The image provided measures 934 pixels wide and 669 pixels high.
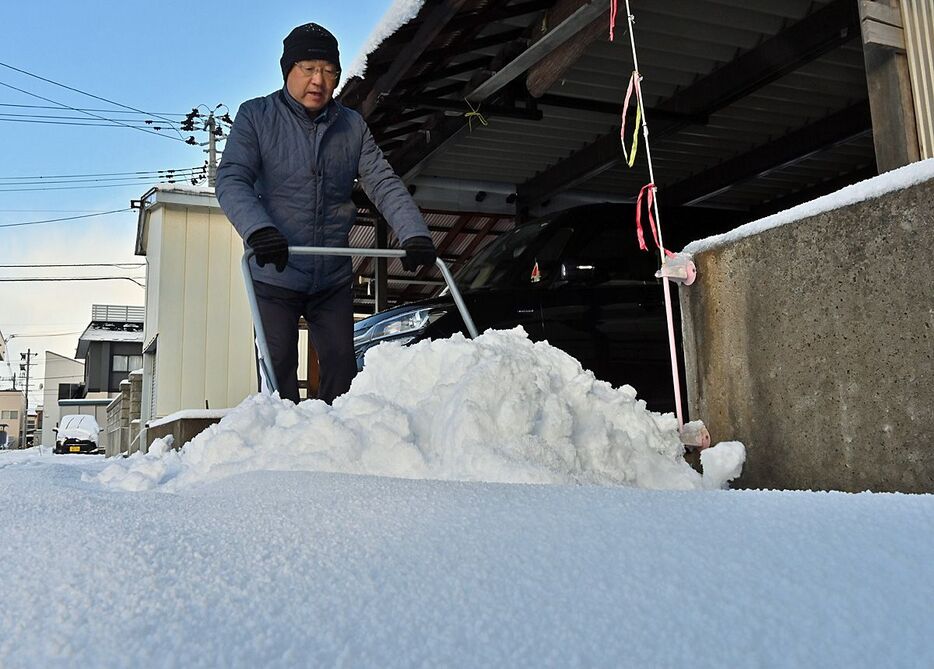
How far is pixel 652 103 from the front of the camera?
25.0ft

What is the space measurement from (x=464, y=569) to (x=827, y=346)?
1470 mm

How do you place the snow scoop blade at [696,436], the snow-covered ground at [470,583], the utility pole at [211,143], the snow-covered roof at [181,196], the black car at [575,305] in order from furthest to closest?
the utility pole at [211,143], the snow-covered roof at [181,196], the black car at [575,305], the snow scoop blade at [696,436], the snow-covered ground at [470,583]

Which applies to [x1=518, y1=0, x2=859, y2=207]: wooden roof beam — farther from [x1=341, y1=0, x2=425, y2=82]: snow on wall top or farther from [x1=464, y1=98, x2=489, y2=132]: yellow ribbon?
[x1=341, y1=0, x2=425, y2=82]: snow on wall top

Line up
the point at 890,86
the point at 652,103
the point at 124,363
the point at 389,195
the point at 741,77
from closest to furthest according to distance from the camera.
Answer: the point at 890,86 → the point at 389,195 → the point at 741,77 → the point at 652,103 → the point at 124,363

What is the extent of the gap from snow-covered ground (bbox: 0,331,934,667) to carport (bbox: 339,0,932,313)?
93.8 inches

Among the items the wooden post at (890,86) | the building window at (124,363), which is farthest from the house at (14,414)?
the wooden post at (890,86)

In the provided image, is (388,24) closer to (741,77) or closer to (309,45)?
(309,45)

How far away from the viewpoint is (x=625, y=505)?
1.59 m

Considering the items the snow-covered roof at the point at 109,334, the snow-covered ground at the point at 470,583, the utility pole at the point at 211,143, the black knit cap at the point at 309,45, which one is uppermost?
the utility pole at the point at 211,143

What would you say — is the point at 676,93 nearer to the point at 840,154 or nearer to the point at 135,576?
the point at 840,154

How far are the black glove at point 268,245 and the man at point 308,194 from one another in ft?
0.71

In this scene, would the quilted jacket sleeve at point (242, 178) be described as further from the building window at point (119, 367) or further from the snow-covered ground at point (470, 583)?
the building window at point (119, 367)

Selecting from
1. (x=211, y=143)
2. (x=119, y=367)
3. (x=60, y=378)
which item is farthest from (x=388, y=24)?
(x=60, y=378)

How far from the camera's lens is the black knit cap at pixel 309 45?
334 cm
